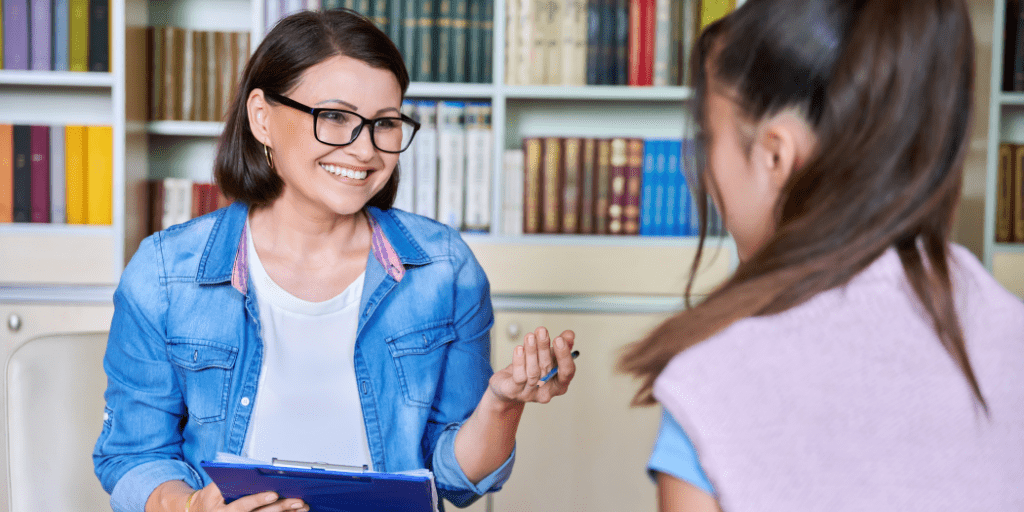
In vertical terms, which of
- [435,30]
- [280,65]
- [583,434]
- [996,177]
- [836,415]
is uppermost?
[435,30]

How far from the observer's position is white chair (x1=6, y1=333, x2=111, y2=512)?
3.58 feet

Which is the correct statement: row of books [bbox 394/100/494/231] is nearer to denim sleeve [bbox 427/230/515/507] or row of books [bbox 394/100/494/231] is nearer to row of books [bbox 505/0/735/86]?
row of books [bbox 505/0/735/86]

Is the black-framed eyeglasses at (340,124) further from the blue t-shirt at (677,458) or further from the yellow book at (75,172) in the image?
the yellow book at (75,172)

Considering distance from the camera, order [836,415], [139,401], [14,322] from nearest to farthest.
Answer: [836,415] → [139,401] → [14,322]

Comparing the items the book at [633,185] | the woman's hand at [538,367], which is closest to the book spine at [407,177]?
the book at [633,185]

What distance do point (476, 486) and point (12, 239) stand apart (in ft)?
5.19

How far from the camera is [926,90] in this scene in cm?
52

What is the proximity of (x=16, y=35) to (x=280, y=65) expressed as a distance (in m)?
1.30

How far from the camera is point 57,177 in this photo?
6.76 ft

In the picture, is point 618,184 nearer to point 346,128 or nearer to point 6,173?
point 346,128

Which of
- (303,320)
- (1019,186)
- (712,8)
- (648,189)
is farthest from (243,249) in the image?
(1019,186)

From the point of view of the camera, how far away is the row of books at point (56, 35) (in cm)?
202

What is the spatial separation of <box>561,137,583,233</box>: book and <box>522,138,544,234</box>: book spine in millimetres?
65

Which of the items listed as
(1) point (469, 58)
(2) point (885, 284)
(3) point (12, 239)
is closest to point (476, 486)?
(2) point (885, 284)
